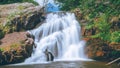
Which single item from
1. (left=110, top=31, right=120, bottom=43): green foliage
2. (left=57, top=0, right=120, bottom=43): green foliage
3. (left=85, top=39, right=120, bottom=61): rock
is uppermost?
(left=57, top=0, right=120, bottom=43): green foliage

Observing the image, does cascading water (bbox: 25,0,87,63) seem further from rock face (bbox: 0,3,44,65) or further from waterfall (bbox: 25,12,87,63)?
rock face (bbox: 0,3,44,65)

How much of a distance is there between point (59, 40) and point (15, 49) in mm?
3895

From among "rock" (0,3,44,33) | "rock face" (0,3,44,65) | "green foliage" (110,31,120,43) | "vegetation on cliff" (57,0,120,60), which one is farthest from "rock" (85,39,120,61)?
"rock" (0,3,44,33)

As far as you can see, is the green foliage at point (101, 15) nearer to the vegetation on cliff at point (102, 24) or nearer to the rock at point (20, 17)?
the vegetation on cliff at point (102, 24)

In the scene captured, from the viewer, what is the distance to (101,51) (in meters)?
20.6

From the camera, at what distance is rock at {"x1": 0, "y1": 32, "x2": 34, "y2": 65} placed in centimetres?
1884

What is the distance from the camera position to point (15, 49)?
63.1ft

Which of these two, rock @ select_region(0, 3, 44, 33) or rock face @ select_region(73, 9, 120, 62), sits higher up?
rock @ select_region(0, 3, 44, 33)

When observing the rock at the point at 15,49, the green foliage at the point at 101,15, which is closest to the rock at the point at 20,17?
the rock at the point at 15,49

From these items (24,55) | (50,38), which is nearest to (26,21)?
(50,38)

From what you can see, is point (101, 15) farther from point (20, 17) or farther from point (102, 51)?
point (20, 17)

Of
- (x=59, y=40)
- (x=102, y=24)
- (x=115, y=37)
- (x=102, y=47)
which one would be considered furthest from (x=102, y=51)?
(x=59, y=40)

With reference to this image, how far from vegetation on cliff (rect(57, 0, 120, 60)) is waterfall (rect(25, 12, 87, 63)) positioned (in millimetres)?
727

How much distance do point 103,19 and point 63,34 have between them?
9.75ft
